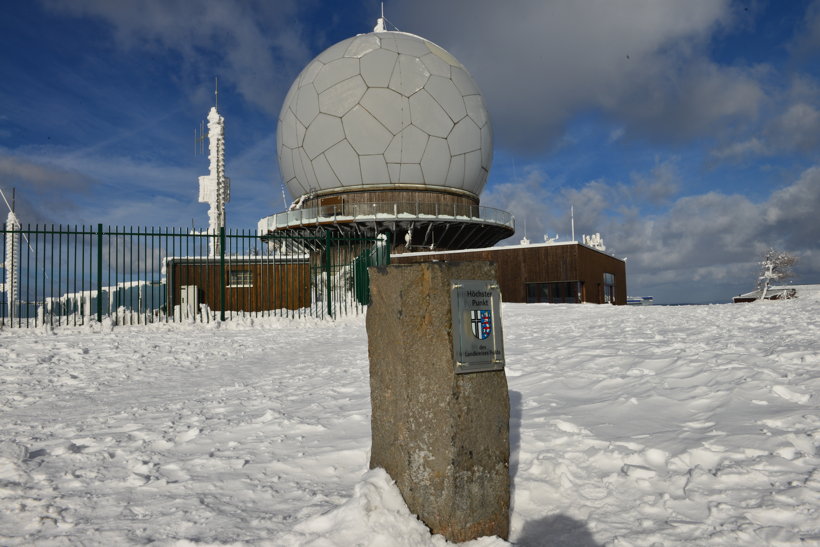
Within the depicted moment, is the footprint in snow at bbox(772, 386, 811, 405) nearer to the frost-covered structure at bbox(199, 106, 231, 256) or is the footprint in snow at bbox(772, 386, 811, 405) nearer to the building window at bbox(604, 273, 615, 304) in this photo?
the building window at bbox(604, 273, 615, 304)

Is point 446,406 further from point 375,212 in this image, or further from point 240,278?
point 375,212

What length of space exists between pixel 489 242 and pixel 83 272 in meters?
21.5

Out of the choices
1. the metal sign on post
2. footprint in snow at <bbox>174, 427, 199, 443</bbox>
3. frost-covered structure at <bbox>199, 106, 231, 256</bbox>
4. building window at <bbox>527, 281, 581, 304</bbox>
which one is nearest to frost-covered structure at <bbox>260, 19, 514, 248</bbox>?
building window at <bbox>527, 281, 581, 304</bbox>

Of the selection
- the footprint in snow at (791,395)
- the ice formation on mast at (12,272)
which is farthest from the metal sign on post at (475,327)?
the ice formation on mast at (12,272)

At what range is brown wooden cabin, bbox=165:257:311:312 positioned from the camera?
19906 millimetres

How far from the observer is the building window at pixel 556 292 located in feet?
70.9

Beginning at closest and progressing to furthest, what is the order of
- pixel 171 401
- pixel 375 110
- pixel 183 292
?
pixel 171 401, pixel 183 292, pixel 375 110

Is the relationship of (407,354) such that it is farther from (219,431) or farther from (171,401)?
(171,401)

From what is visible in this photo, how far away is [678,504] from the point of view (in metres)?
2.87

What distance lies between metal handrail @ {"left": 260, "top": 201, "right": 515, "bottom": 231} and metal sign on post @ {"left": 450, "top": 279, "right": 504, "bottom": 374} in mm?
20830

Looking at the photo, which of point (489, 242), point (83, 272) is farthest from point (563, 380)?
point (489, 242)

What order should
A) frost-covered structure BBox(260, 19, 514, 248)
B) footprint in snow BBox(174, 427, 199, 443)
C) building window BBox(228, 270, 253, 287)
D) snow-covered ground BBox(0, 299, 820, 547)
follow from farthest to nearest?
frost-covered structure BBox(260, 19, 514, 248)
building window BBox(228, 270, 253, 287)
footprint in snow BBox(174, 427, 199, 443)
snow-covered ground BBox(0, 299, 820, 547)

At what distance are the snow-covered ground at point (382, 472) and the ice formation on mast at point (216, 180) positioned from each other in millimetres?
28024

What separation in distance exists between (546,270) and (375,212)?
8.52 metres
